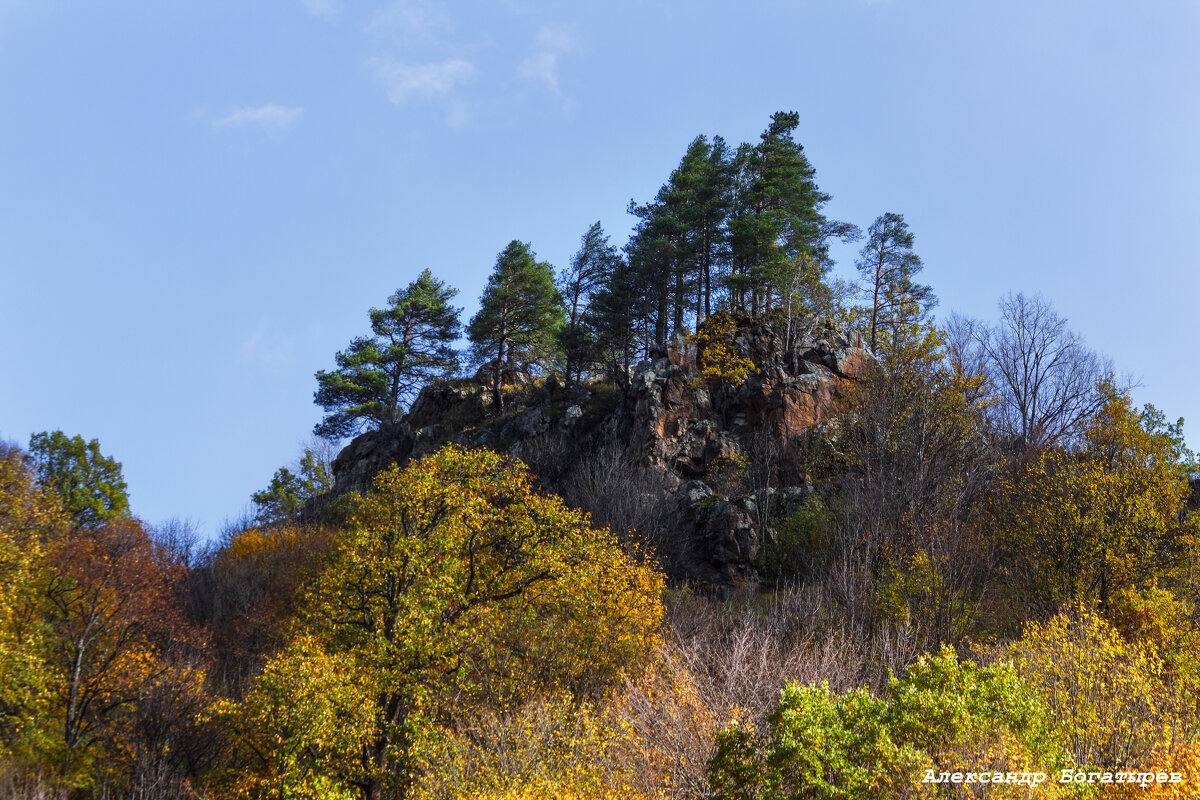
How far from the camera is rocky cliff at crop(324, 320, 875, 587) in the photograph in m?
40.4

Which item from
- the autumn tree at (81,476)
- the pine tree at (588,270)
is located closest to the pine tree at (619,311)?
the pine tree at (588,270)

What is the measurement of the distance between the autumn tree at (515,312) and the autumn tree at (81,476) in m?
28.0

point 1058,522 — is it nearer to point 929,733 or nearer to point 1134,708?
point 1134,708

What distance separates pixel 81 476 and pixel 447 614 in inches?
1648

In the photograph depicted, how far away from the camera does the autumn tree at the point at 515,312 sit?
6072cm

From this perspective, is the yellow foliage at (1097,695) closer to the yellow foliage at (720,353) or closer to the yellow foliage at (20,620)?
the yellow foliage at (720,353)

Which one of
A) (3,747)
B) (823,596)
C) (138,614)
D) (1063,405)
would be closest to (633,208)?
(1063,405)

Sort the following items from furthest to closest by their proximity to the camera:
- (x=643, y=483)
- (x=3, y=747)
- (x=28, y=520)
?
(x=643, y=483)
(x=28, y=520)
(x=3, y=747)

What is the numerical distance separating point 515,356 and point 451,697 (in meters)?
41.4

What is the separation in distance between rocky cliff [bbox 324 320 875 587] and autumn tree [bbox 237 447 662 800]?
445 inches

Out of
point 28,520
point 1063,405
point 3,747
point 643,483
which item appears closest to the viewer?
point 3,747

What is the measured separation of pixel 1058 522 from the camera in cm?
2986

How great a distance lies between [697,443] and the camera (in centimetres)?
4631

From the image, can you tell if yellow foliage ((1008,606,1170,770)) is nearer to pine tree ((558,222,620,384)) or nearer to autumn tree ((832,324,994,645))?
autumn tree ((832,324,994,645))
